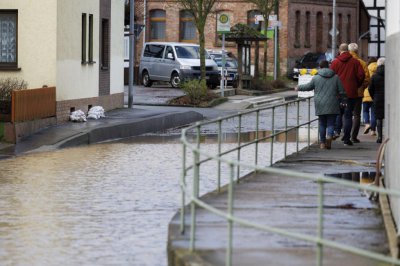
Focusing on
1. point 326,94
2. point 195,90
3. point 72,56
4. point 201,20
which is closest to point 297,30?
point 201,20

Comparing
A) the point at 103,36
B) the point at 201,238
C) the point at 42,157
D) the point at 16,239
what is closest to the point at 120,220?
the point at 16,239

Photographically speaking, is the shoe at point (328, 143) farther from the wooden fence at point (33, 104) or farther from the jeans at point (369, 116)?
the wooden fence at point (33, 104)

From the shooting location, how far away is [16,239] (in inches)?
504

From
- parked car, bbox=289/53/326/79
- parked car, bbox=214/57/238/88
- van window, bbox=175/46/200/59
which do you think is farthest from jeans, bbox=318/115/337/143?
parked car, bbox=289/53/326/79

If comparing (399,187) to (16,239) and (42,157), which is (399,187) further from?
(42,157)

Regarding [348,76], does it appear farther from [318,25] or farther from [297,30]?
[318,25]

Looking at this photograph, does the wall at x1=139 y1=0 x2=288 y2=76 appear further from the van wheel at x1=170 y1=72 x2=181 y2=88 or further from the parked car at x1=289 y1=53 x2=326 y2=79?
the van wheel at x1=170 y1=72 x2=181 y2=88

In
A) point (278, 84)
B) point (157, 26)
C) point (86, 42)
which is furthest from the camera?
point (157, 26)

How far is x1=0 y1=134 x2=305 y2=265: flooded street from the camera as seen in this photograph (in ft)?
39.1

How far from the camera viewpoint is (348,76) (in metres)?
23.8

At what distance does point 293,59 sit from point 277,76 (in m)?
9.68

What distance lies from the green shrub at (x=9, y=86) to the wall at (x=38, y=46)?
32cm

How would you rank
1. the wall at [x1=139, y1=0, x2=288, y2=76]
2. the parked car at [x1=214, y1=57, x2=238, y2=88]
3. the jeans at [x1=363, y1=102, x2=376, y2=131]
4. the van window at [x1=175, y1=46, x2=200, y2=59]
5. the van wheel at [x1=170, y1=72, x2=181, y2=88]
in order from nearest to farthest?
the jeans at [x1=363, y1=102, x2=376, y2=131] < the van wheel at [x1=170, y1=72, x2=181, y2=88] < the van window at [x1=175, y1=46, x2=200, y2=59] < the parked car at [x1=214, y1=57, x2=238, y2=88] < the wall at [x1=139, y1=0, x2=288, y2=76]

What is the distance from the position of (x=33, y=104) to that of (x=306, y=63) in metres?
42.9
